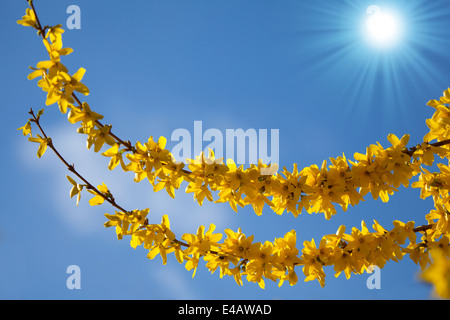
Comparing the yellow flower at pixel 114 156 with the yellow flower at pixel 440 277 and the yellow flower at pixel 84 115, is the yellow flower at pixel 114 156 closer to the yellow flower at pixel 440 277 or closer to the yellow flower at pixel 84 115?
the yellow flower at pixel 84 115

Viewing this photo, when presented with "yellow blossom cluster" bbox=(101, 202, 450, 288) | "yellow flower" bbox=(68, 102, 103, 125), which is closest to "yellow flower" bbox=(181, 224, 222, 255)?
"yellow blossom cluster" bbox=(101, 202, 450, 288)

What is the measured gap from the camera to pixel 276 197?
8.09ft

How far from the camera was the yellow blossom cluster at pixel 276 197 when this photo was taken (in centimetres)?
223

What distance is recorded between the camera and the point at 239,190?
7.51 ft

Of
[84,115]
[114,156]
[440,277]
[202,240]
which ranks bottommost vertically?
[440,277]

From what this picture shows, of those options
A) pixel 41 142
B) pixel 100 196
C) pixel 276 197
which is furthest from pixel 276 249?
pixel 41 142

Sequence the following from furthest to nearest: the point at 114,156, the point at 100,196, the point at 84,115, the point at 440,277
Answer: the point at 100,196 < the point at 114,156 < the point at 84,115 < the point at 440,277

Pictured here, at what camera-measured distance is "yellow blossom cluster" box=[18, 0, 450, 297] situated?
2.23m

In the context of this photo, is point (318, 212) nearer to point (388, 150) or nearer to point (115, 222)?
point (388, 150)

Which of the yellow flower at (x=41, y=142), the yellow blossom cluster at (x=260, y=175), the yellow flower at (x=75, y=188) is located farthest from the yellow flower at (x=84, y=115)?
the yellow flower at (x=75, y=188)

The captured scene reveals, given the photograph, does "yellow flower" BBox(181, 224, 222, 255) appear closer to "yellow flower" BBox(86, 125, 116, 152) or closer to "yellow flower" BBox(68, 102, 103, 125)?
"yellow flower" BBox(86, 125, 116, 152)

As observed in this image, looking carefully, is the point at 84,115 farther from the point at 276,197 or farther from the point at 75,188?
the point at 276,197

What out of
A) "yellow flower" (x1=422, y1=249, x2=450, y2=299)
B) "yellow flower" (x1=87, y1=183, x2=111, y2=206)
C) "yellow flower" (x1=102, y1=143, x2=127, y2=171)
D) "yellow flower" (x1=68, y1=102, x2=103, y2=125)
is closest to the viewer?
"yellow flower" (x1=422, y1=249, x2=450, y2=299)
